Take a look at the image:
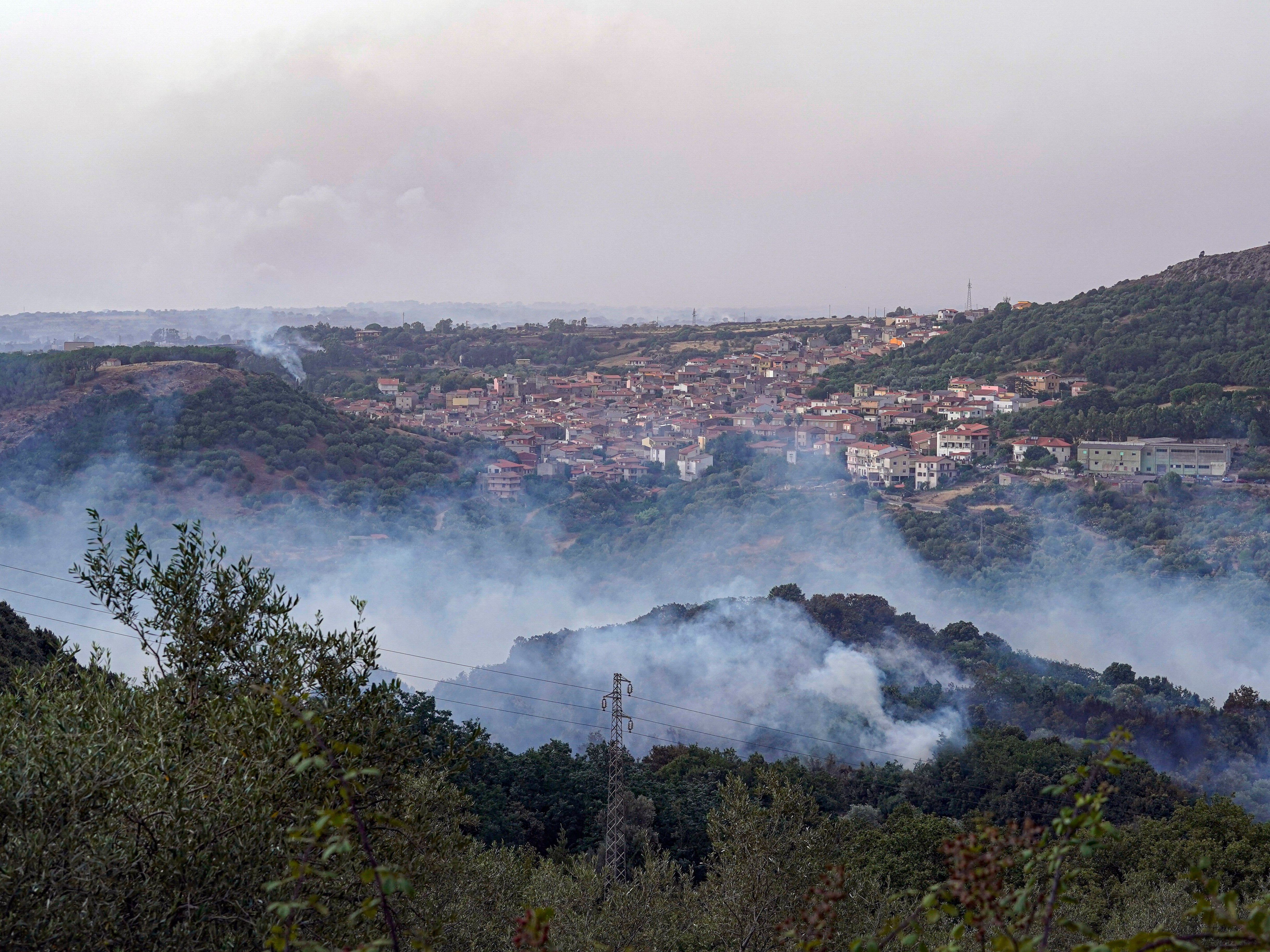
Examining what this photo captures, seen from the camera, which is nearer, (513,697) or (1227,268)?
(513,697)

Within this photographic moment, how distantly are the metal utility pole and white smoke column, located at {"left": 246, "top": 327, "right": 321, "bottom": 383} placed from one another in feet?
171

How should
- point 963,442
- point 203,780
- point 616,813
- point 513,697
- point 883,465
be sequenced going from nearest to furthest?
point 203,780
point 616,813
point 513,697
point 883,465
point 963,442

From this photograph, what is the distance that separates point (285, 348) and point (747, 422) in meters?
→ 32.8

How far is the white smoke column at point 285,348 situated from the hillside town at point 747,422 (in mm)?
5824

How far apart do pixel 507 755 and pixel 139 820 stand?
13858 millimetres

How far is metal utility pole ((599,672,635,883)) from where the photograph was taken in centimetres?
1226

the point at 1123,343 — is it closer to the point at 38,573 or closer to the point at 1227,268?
the point at 1227,268

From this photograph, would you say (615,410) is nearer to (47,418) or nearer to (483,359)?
(483,359)

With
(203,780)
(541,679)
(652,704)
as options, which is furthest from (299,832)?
(541,679)

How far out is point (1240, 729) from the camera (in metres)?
21.8

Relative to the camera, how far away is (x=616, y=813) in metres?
12.8

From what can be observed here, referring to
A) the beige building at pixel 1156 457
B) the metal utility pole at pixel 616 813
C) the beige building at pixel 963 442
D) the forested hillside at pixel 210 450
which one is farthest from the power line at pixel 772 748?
the beige building at pixel 963 442

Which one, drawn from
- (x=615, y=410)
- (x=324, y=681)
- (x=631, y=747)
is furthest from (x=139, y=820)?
(x=615, y=410)

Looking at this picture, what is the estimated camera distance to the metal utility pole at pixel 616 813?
12.3 meters
